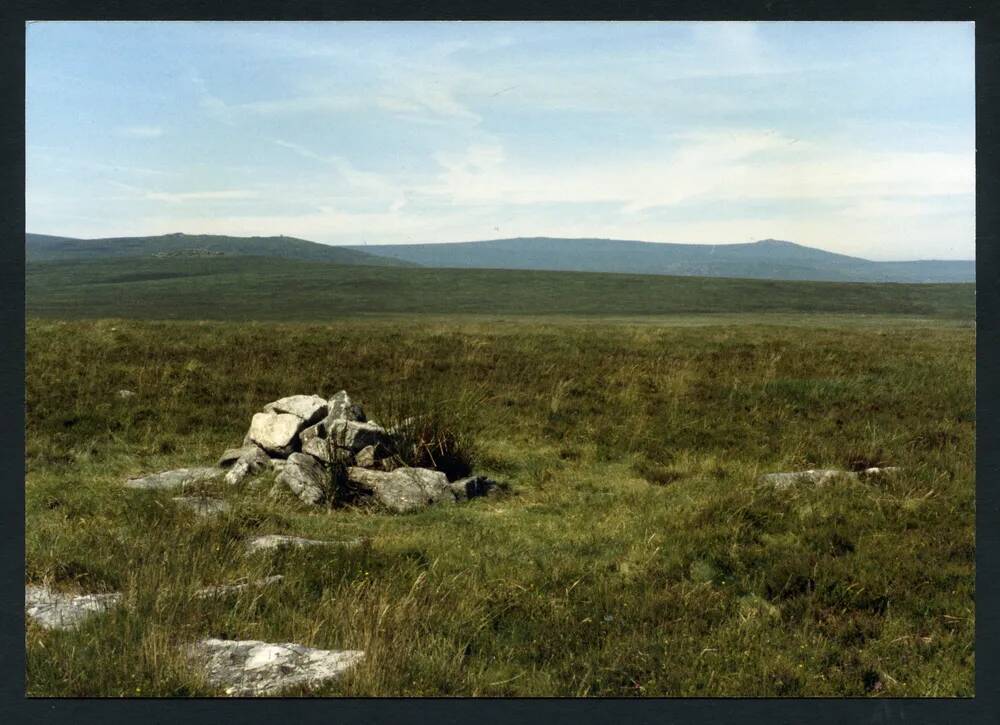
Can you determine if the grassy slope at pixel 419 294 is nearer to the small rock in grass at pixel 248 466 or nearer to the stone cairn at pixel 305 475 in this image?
the stone cairn at pixel 305 475

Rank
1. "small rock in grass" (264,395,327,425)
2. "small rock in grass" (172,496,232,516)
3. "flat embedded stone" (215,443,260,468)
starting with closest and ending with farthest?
"small rock in grass" (172,496,232,516)
"flat embedded stone" (215,443,260,468)
"small rock in grass" (264,395,327,425)

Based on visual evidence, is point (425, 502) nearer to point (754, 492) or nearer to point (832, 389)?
point (754, 492)

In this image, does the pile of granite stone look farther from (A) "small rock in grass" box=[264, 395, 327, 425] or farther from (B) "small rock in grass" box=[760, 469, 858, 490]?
(B) "small rock in grass" box=[760, 469, 858, 490]

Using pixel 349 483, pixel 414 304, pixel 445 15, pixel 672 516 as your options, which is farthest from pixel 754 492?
pixel 414 304

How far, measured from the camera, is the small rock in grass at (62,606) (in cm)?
548

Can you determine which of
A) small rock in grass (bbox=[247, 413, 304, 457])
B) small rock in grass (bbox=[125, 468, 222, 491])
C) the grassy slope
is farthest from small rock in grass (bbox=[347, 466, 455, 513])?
the grassy slope

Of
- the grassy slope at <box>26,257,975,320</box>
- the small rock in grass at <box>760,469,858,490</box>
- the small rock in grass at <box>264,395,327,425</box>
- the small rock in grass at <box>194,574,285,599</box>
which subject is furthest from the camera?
the grassy slope at <box>26,257,975,320</box>

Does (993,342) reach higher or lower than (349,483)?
higher

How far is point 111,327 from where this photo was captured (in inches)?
1142

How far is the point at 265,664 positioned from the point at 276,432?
6.02 meters

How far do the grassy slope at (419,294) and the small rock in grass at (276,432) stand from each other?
54.8 m

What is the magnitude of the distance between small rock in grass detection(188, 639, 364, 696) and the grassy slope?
60852 millimetres

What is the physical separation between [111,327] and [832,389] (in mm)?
24521

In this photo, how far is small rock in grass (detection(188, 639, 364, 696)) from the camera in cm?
470
